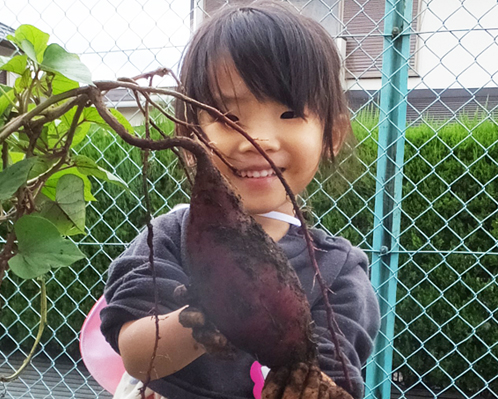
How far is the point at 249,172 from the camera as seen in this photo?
38 centimetres

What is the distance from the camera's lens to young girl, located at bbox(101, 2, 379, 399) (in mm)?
385

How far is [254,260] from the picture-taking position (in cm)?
33

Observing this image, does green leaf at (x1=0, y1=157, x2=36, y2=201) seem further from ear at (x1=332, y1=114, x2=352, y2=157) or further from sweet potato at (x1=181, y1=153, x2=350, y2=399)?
ear at (x1=332, y1=114, x2=352, y2=157)

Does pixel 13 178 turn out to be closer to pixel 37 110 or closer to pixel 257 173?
pixel 37 110

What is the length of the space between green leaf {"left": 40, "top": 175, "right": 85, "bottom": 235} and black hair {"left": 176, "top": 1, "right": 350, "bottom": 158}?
95 millimetres

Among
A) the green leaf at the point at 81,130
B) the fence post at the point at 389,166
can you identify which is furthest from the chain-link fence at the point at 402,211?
the green leaf at the point at 81,130

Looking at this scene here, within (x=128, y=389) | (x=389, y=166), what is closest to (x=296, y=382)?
Result: (x=128, y=389)

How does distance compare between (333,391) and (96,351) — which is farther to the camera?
(96,351)

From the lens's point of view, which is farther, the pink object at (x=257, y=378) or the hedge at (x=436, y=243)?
the hedge at (x=436, y=243)

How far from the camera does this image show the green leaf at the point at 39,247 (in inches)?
13.1

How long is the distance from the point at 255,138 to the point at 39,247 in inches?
6.5

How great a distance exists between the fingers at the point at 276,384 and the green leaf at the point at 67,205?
201 millimetres

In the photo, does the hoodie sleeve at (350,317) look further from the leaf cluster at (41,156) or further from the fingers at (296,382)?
the leaf cluster at (41,156)

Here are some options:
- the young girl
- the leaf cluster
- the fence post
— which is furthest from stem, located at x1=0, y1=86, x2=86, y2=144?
the fence post
